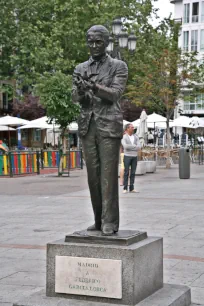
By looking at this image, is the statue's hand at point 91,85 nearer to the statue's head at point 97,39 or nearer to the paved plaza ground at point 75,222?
the statue's head at point 97,39

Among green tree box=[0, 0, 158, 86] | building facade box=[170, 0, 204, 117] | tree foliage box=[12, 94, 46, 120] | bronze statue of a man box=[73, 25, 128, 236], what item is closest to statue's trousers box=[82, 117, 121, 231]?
bronze statue of a man box=[73, 25, 128, 236]

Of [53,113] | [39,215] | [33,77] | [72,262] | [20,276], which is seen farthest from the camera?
[33,77]

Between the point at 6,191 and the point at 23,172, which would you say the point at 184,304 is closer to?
the point at 6,191

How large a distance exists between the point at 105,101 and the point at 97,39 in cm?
55

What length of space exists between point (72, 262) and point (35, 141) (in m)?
48.7

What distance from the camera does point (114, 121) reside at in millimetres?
5375

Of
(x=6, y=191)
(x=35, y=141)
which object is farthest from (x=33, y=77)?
(x=6, y=191)

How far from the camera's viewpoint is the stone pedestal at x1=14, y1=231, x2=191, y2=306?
503 cm

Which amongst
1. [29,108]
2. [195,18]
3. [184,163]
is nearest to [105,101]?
[184,163]

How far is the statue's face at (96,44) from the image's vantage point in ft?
17.6

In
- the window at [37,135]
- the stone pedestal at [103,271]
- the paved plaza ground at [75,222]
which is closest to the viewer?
the stone pedestal at [103,271]

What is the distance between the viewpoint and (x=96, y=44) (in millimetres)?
5418

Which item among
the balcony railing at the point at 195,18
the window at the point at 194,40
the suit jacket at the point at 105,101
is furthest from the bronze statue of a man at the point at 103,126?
the balcony railing at the point at 195,18

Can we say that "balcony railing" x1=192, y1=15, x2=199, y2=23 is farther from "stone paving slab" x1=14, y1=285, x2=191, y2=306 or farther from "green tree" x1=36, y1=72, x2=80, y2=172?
"stone paving slab" x1=14, y1=285, x2=191, y2=306
